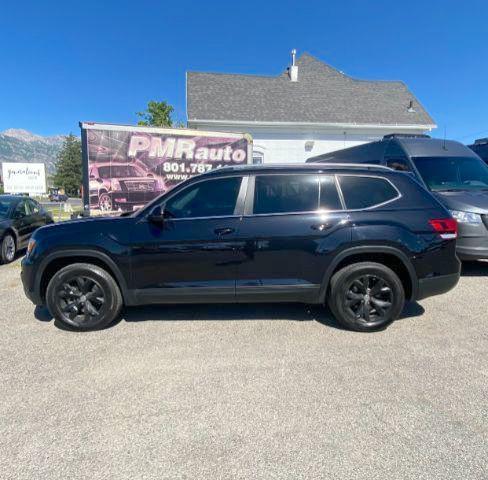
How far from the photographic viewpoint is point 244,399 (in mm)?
2369

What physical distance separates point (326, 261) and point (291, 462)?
198 cm

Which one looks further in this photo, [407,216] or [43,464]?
[407,216]

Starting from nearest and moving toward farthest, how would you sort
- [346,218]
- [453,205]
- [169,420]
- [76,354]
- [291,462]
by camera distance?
[291,462] → [169,420] → [76,354] → [346,218] → [453,205]

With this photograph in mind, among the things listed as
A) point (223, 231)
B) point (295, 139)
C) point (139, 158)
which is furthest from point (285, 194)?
point (295, 139)

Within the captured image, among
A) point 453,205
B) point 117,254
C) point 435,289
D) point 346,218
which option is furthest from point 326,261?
point 453,205

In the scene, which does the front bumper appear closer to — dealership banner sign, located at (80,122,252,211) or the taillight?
dealership banner sign, located at (80,122,252,211)

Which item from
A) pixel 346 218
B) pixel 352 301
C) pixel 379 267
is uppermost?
pixel 346 218

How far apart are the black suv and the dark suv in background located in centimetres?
194

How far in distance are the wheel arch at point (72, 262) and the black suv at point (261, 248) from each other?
0.01 meters

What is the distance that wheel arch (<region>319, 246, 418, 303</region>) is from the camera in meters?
3.35

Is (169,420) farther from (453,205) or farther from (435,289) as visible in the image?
(453,205)

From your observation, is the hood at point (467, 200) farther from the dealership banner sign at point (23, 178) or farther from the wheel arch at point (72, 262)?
the dealership banner sign at point (23, 178)

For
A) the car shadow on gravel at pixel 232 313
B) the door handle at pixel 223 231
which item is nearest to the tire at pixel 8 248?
the car shadow on gravel at pixel 232 313

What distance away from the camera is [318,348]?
3.07 m
